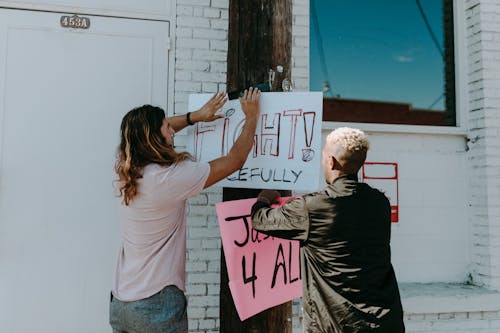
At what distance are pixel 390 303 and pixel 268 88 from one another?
3.66 feet

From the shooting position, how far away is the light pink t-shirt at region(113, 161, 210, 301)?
203cm

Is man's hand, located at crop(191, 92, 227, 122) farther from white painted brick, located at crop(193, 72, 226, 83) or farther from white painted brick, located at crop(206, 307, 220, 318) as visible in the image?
white painted brick, located at crop(206, 307, 220, 318)

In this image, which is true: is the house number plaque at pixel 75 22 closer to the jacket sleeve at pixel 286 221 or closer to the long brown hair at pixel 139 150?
the long brown hair at pixel 139 150

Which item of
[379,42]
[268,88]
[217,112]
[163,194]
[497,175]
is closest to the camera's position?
[163,194]

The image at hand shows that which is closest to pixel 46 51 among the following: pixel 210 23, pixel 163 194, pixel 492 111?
pixel 210 23

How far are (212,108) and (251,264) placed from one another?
2.62ft

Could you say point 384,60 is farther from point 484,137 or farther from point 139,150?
point 139,150

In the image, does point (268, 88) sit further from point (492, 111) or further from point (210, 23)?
point (492, 111)

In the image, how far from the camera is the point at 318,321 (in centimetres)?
192

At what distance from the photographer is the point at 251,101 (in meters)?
2.17

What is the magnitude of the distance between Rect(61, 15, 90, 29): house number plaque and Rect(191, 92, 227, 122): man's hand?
146 centimetres

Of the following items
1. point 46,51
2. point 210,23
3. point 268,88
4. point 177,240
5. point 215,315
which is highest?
point 210,23

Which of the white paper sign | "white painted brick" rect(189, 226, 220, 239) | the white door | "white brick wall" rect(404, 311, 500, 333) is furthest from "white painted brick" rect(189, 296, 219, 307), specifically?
"white brick wall" rect(404, 311, 500, 333)

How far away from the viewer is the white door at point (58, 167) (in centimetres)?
305
